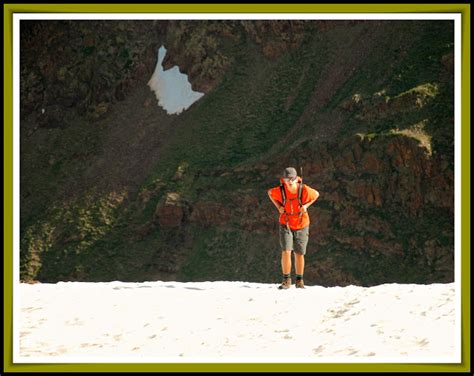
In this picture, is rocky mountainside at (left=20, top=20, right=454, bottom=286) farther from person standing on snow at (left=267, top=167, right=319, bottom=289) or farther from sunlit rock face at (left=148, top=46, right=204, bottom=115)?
person standing on snow at (left=267, top=167, right=319, bottom=289)

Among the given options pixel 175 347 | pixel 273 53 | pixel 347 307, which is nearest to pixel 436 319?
pixel 347 307

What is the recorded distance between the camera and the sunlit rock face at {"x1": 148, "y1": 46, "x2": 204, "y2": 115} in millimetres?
53500

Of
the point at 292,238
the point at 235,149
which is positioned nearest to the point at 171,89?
the point at 235,149

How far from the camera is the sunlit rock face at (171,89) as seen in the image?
53.5 m

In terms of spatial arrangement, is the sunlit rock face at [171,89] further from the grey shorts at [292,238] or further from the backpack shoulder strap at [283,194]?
the backpack shoulder strap at [283,194]

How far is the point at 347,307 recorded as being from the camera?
38.8ft

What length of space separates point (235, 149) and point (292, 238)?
33103 mm

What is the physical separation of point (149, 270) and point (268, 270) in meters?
7.01

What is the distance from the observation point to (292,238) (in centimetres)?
1362

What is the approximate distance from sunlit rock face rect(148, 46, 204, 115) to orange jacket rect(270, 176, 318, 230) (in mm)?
40015

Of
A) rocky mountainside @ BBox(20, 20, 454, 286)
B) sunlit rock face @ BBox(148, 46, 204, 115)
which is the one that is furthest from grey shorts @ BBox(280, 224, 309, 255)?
sunlit rock face @ BBox(148, 46, 204, 115)

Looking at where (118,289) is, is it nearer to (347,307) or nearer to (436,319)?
(347,307)

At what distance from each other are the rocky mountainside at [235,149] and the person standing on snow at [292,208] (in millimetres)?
21749

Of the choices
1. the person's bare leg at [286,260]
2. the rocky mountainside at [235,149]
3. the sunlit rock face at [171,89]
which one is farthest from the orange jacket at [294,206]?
the sunlit rock face at [171,89]
